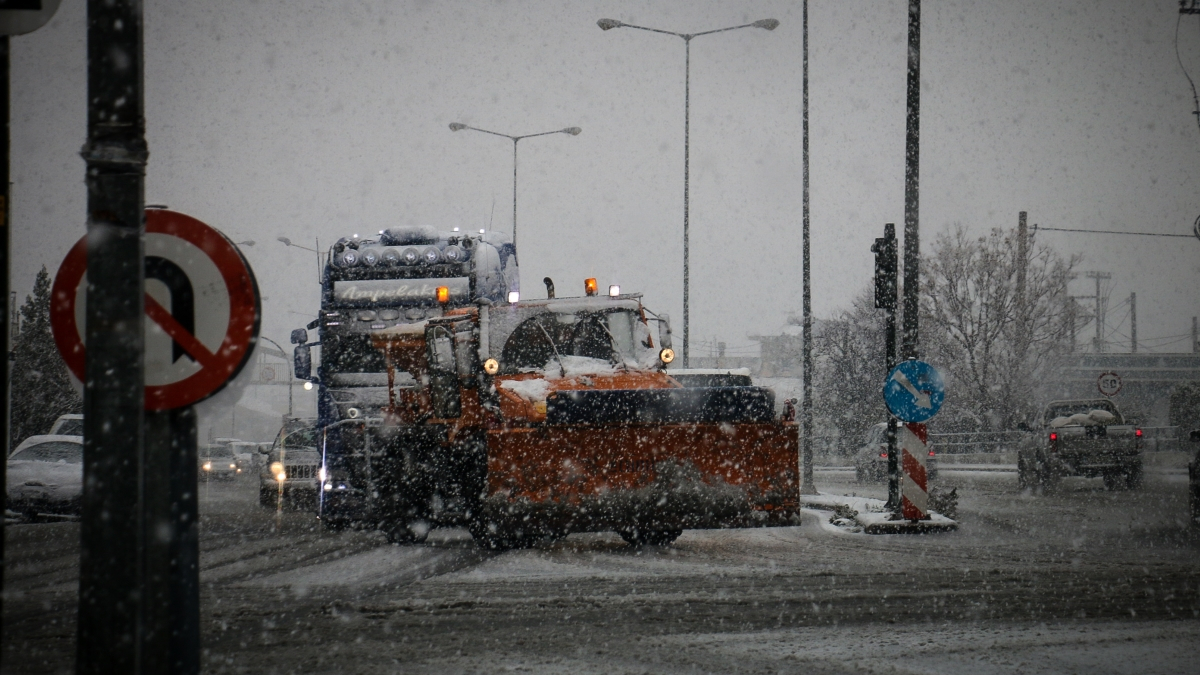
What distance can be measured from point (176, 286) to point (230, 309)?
8.2 inches

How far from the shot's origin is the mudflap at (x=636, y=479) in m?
10.6

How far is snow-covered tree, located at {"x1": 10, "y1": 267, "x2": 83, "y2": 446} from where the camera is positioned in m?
39.0

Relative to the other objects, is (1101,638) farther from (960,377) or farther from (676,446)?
(960,377)

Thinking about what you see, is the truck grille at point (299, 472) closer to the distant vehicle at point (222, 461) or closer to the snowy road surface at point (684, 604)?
the snowy road surface at point (684, 604)

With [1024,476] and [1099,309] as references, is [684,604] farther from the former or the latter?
[1099,309]

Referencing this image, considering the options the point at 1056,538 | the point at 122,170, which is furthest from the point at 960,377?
the point at 122,170

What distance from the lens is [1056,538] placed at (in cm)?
1264

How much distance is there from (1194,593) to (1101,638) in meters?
2.20

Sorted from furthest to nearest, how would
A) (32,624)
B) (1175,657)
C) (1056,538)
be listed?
1. (1056,538)
2. (32,624)
3. (1175,657)

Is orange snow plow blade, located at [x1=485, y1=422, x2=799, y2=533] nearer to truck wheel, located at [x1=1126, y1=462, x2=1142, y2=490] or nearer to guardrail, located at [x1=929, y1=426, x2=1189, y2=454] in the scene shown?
truck wheel, located at [x1=1126, y1=462, x2=1142, y2=490]

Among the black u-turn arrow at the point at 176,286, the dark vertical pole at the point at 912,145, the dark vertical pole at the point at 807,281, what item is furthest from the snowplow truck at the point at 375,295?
the black u-turn arrow at the point at 176,286

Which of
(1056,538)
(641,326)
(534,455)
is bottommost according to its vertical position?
(1056,538)

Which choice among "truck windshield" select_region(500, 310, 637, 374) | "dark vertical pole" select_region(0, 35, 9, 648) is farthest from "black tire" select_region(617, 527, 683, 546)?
"dark vertical pole" select_region(0, 35, 9, 648)

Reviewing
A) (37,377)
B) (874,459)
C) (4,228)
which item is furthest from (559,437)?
(37,377)
